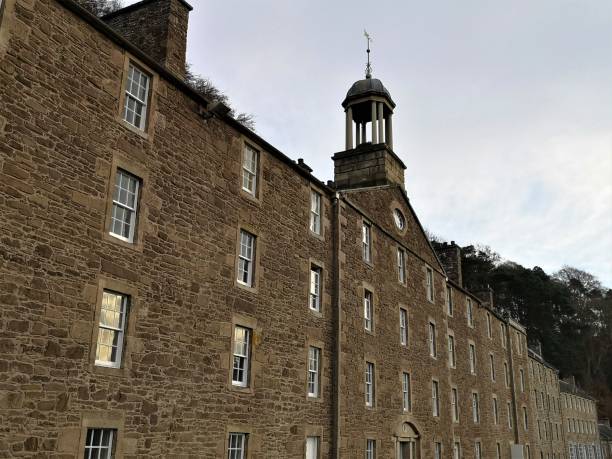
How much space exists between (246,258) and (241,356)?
2575mm

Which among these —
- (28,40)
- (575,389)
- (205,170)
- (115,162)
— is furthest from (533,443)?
(28,40)

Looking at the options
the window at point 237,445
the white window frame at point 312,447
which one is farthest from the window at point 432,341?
the window at point 237,445

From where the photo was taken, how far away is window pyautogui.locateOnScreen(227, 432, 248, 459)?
1409cm

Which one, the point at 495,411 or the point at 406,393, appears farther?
the point at 495,411

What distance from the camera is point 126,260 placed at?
39.0 feet

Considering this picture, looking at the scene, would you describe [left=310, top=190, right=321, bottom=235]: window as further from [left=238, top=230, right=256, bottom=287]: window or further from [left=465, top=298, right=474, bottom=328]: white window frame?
[left=465, top=298, right=474, bottom=328]: white window frame

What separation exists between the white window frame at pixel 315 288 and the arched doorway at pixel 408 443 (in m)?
7.19

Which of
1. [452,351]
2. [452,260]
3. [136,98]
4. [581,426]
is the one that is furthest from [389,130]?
[581,426]

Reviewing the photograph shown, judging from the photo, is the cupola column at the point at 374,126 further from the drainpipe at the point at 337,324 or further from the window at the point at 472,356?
the window at the point at 472,356

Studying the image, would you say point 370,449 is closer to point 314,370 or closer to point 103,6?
point 314,370

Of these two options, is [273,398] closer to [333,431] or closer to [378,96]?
[333,431]

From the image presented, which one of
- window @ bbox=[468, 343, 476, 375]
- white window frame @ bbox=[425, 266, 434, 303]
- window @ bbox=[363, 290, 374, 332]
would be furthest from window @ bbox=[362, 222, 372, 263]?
window @ bbox=[468, 343, 476, 375]

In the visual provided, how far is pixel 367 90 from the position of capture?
90.0 ft

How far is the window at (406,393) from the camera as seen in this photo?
76.8 ft
